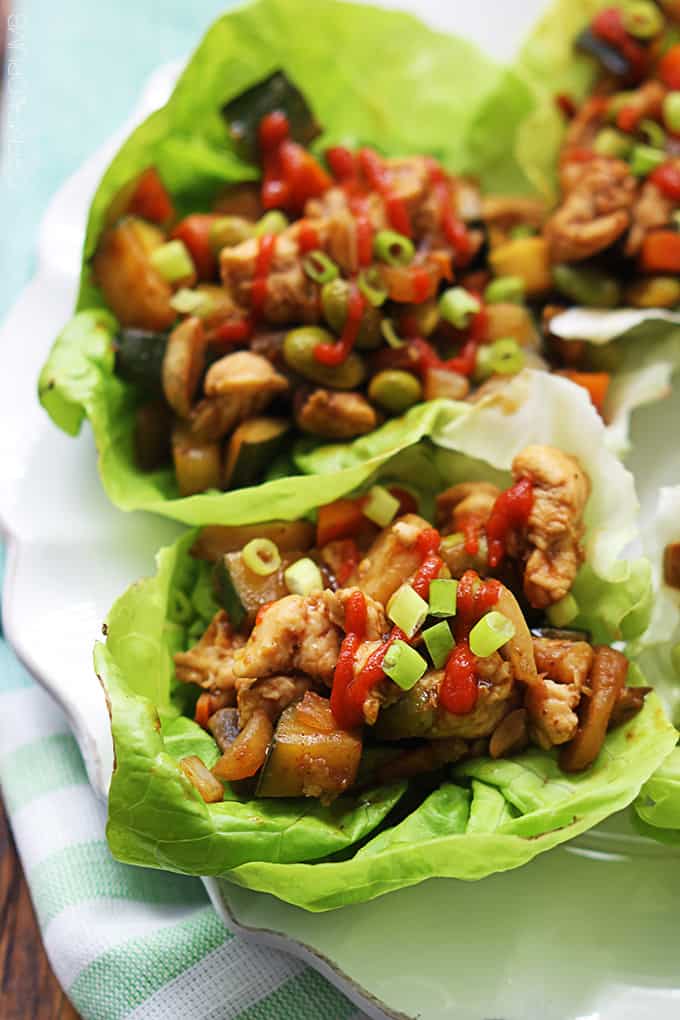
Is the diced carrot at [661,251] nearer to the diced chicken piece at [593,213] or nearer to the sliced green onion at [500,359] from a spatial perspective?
the diced chicken piece at [593,213]

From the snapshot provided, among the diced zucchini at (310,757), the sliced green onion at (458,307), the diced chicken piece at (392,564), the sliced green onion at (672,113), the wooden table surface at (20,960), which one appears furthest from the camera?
the sliced green onion at (672,113)

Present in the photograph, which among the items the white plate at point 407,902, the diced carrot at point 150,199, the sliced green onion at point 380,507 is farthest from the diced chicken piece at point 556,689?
the diced carrot at point 150,199

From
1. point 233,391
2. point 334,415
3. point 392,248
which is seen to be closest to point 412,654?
point 334,415

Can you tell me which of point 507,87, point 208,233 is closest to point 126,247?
point 208,233

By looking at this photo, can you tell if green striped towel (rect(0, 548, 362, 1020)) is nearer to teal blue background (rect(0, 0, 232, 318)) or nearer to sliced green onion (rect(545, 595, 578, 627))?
sliced green onion (rect(545, 595, 578, 627))

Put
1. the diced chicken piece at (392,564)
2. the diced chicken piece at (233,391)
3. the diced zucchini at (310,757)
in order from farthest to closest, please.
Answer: the diced chicken piece at (233,391)
the diced chicken piece at (392,564)
the diced zucchini at (310,757)

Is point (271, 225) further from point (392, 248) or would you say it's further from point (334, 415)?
point (334, 415)
